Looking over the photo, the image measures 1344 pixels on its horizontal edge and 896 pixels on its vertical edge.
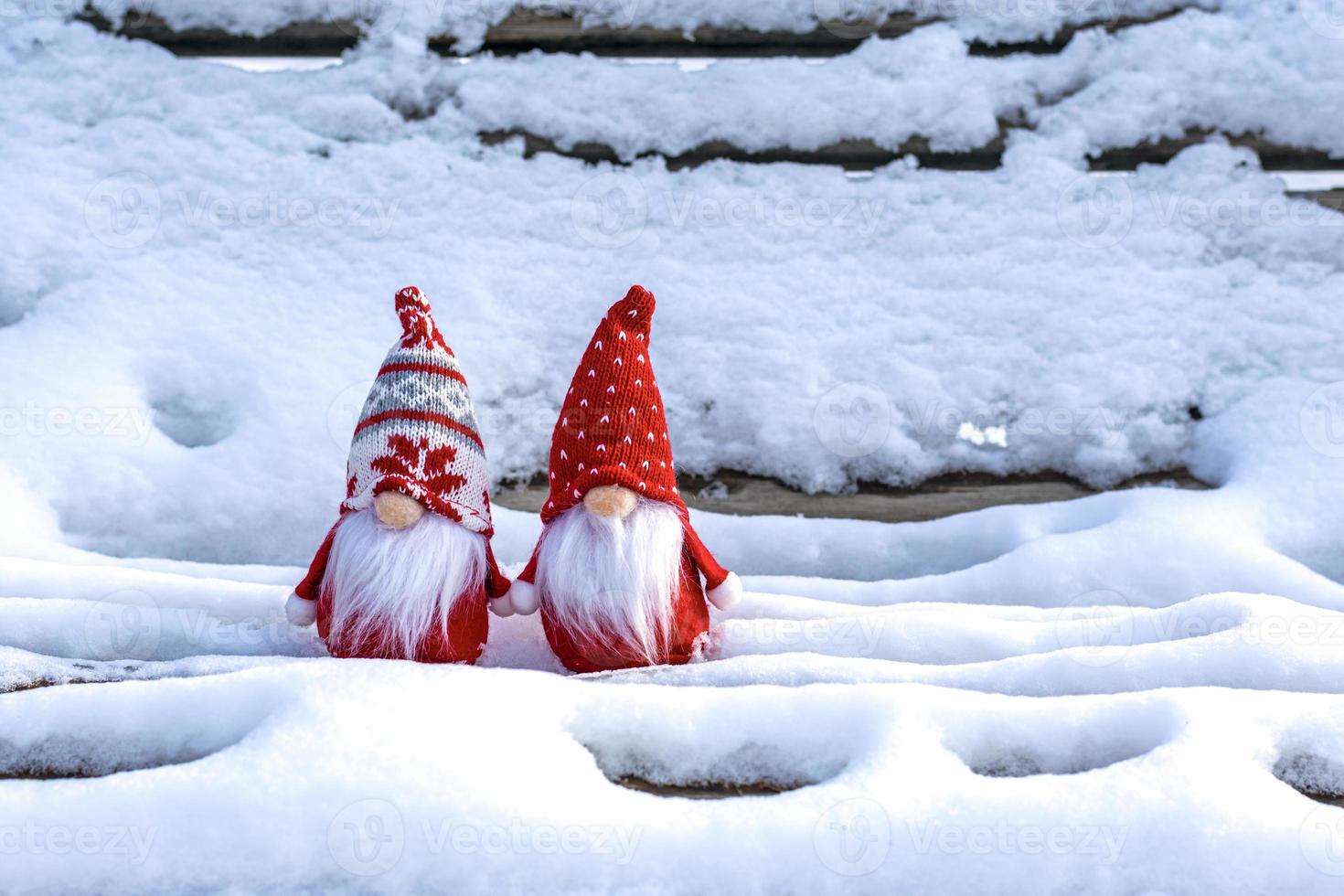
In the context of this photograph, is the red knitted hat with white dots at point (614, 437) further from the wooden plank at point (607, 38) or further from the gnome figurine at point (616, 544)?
the wooden plank at point (607, 38)

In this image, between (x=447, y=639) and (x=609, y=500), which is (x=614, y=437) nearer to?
(x=609, y=500)

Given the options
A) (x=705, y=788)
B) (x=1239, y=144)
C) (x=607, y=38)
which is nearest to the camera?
(x=705, y=788)

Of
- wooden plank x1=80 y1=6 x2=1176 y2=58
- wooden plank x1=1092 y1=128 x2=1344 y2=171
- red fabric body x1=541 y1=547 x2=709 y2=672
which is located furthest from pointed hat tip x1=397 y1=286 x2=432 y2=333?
wooden plank x1=1092 y1=128 x2=1344 y2=171

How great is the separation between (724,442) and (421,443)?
3.19ft

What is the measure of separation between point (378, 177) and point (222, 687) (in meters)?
1.73

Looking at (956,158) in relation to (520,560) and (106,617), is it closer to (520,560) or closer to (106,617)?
(520,560)

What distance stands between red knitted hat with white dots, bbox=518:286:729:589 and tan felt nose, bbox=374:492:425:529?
0.74 feet

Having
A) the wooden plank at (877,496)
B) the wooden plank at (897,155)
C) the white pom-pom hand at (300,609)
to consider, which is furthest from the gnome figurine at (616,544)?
the wooden plank at (897,155)

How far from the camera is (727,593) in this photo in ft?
5.76

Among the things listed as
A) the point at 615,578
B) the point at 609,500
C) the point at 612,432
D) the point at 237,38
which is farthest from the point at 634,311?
the point at 237,38

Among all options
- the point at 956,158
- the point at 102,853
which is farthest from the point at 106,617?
the point at 956,158

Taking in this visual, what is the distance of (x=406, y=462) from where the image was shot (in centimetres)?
164

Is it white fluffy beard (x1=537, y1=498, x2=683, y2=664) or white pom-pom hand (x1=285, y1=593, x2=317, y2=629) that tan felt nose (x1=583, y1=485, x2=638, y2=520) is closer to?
white fluffy beard (x1=537, y1=498, x2=683, y2=664)

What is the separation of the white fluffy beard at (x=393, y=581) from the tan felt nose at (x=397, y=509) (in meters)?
0.03
